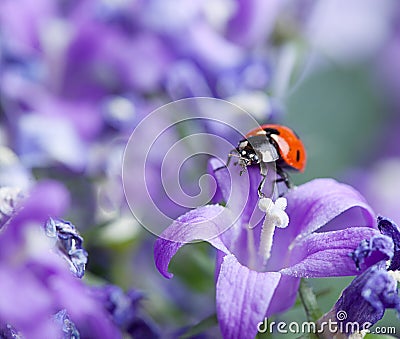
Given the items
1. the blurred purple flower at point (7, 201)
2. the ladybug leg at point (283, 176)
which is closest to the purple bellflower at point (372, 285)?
the ladybug leg at point (283, 176)

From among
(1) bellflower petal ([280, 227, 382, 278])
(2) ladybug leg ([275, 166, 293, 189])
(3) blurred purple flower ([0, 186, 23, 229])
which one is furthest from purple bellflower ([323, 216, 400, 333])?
(3) blurred purple flower ([0, 186, 23, 229])

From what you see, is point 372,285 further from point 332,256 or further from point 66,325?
point 66,325

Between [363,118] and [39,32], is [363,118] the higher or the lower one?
the lower one

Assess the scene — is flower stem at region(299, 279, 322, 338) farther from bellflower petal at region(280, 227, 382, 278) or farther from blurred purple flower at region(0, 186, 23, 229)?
blurred purple flower at region(0, 186, 23, 229)

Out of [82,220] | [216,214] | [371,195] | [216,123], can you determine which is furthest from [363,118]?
[216,214]

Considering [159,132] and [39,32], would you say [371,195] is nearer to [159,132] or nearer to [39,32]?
[159,132]

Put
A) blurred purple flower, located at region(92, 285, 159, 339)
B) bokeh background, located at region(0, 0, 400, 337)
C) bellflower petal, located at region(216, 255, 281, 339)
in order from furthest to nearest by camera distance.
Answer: bokeh background, located at region(0, 0, 400, 337) → blurred purple flower, located at region(92, 285, 159, 339) → bellflower petal, located at region(216, 255, 281, 339)
